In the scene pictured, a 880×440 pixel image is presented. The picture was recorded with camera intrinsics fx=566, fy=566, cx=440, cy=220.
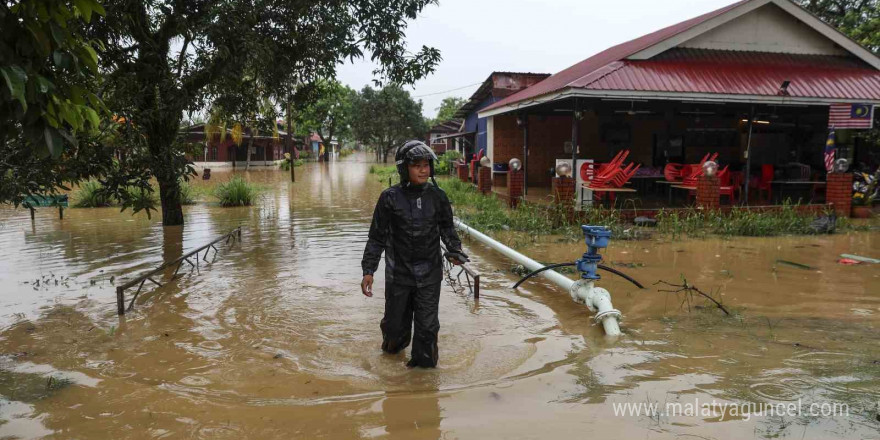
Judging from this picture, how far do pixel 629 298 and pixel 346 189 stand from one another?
A: 1984cm

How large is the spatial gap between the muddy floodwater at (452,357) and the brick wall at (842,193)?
449 centimetres

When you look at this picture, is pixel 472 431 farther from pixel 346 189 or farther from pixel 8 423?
pixel 346 189

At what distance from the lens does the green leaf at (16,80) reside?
213 cm

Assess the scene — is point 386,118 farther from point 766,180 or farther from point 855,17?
point 766,180

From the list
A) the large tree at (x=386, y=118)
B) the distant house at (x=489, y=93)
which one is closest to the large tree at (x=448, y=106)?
the large tree at (x=386, y=118)

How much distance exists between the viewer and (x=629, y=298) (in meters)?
6.47

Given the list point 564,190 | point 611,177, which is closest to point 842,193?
point 611,177

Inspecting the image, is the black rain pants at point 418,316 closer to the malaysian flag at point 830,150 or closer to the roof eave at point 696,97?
the roof eave at point 696,97

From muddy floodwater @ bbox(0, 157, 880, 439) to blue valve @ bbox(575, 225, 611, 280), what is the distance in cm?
54

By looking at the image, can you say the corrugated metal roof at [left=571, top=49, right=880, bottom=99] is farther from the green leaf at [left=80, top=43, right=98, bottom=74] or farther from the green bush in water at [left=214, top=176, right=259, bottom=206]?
the green bush in water at [left=214, top=176, right=259, bottom=206]

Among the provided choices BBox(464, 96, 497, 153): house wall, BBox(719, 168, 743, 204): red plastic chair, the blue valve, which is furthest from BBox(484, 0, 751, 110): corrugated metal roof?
BBox(464, 96, 497, 153): house wall

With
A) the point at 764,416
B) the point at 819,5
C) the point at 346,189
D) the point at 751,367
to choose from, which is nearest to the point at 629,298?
the point at 751,367

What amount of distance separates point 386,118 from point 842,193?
2118 inches

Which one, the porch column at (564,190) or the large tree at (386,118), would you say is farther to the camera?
the large tree at (386,118)
